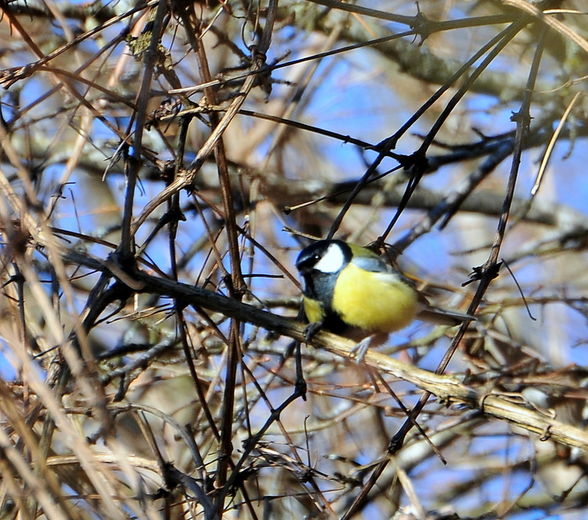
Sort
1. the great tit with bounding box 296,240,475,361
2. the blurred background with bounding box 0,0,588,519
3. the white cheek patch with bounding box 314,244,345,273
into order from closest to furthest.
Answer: the blurred background with bounding box 0,0,588,519, the great tit with bounding box 296,240,475,361, the white cheek patch with bounding box 314,244,345,273

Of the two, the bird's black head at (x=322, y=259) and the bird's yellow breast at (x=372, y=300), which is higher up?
the bird's black head at (x=322, y=259)

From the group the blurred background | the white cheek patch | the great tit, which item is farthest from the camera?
the white cheek patch

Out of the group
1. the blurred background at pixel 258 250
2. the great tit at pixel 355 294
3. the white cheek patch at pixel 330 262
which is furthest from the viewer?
the white cheek patch at pixel 330 262

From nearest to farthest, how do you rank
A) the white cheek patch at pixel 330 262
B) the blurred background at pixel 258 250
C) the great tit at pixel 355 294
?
1. the blurred background at pixel 258 250
2. the great tit at pixel 355 294
3. the white cheek patch at pixel 330 262

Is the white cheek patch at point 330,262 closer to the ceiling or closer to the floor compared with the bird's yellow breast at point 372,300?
closer to the ceiling

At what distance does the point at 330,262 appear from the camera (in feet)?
9.46

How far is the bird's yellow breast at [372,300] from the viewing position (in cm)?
277

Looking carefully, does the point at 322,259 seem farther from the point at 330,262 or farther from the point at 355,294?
the point at 355,294

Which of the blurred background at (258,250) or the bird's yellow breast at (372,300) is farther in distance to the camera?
the bird's yellow breast at (372,300)

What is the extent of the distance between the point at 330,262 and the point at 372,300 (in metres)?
0.21

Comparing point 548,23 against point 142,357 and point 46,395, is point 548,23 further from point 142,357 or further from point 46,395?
point 142,357

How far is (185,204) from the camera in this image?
13.0 feet

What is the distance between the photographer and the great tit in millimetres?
2773

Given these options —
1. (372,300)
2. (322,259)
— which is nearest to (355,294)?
(372,300)
